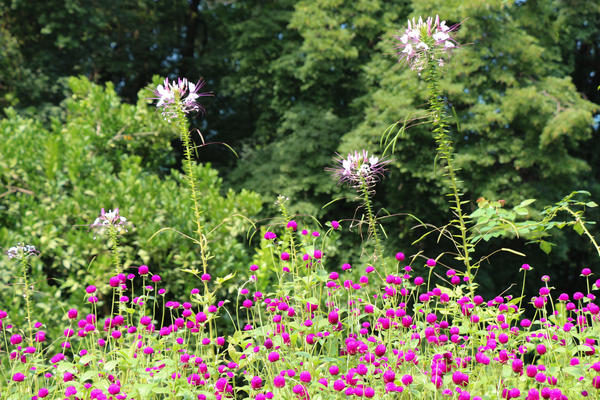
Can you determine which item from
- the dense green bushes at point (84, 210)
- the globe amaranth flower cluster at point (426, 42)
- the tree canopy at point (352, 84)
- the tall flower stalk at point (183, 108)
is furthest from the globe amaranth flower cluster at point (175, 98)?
the tree canopy at point (352, 84)

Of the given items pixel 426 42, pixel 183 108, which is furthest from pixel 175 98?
pixel 426 42

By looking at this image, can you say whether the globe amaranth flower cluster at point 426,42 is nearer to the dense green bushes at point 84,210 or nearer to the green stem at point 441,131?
the green stem at point 441,131

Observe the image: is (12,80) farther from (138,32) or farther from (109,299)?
(109,299)

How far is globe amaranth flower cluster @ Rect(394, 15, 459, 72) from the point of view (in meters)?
2.15

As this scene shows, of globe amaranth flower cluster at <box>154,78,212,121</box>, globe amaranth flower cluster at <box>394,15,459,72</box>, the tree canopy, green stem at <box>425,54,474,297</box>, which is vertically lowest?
green stem at <box>425,54,474,297</box>

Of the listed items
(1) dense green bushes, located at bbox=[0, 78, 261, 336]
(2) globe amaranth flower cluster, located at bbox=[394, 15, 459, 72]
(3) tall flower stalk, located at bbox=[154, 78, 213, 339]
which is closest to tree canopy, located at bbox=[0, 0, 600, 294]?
(1) dense green bushes, located at bbox=[0, 78, 261, 336]

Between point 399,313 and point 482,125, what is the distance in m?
7.45

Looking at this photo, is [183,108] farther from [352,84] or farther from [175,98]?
[352,84]

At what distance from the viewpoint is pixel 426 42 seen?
216 centimetres

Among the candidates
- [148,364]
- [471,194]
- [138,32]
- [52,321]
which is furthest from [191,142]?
[138,32]

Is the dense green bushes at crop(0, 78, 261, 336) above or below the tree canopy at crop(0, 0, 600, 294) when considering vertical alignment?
below

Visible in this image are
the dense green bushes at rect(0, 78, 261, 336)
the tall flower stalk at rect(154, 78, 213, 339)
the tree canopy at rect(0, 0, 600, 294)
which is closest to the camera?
the tall flower stalk at rect(154, 78, 213, 339)

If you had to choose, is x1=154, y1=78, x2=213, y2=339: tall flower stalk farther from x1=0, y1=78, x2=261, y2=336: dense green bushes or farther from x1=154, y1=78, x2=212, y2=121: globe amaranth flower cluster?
x1=0, y1=78, x2=261, y2=336: dense green bushes

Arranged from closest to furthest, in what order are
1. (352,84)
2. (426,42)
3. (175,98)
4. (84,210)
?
(426,42) → (175,98) → (84,210) → (352,84)
